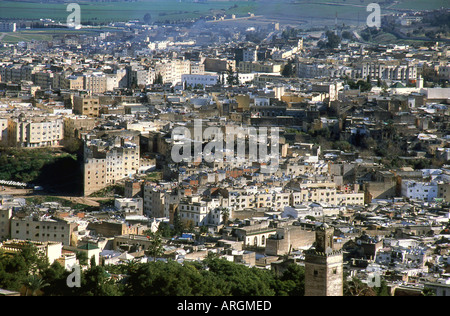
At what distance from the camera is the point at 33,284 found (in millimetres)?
16359

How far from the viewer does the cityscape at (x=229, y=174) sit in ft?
57.4

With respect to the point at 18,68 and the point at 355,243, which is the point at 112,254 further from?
the point at 18,68

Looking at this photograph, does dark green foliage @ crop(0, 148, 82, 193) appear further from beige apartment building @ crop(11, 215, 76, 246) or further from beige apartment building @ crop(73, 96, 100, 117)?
beige apartment building @ crop(11, 215, 76, 246)

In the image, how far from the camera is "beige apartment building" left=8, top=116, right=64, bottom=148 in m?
32.2

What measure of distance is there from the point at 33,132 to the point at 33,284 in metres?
16.3

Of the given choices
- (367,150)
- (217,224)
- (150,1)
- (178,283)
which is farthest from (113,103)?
(150,1)

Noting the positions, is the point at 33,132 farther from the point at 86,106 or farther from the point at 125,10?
the point at 125,10

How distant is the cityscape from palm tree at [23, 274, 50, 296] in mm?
24

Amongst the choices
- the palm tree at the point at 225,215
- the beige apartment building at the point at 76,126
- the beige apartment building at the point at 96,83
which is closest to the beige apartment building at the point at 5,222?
the palm tree at the point at 225,215

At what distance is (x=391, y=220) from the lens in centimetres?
2525

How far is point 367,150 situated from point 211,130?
4.27 metres

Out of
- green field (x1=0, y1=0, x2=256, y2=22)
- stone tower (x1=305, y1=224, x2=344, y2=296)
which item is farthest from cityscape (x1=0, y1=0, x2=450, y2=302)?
green field (x1=0, y1=0, x2=256, y2=22)

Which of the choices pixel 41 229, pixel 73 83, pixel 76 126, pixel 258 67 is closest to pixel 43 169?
pixel 76 126

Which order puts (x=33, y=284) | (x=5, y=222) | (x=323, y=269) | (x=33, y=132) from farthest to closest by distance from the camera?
(x=33, y=132)
(x=5, y=222)
(x=33, y=284)
(x=323, y=269)
